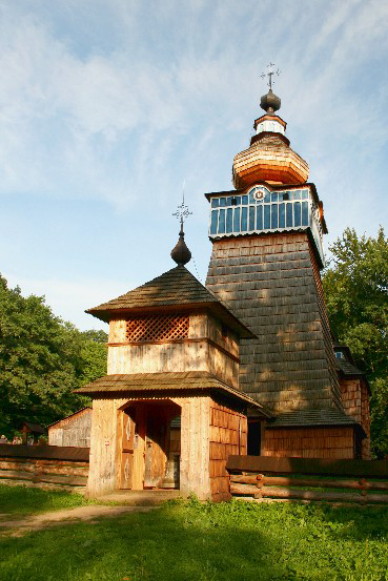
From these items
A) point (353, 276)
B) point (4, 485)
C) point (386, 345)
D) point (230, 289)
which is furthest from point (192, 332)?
point (353, 276)

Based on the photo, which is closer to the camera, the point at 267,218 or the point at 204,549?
the point at 204,549

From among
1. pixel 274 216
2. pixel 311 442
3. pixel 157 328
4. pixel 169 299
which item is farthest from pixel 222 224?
pixel 157 328

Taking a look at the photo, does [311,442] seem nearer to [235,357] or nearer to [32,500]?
[235,357]

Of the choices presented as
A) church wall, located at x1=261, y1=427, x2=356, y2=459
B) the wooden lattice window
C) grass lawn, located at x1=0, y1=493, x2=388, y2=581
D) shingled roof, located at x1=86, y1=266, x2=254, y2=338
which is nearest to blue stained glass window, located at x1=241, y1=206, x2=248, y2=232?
shingled roof, located at x1=86, y1=266, x2=254, y2=338

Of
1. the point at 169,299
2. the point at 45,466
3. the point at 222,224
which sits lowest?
the point at 45,466

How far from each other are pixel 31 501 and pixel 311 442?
417 inches

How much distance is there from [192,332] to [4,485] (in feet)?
25.1

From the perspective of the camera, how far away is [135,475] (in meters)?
17.0

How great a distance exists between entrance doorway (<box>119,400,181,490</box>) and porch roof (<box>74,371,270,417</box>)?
785 mm

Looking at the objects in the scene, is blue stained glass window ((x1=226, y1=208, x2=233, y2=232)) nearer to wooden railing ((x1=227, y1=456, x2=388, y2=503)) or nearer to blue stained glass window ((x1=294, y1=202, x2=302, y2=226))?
blue stained glass window ((x1=294, y1=202, x2=302, y2=226))

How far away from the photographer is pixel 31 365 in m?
37.9

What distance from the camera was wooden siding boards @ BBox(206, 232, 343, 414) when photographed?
2297 cm

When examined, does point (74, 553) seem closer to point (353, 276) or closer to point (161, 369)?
point (161, 369)

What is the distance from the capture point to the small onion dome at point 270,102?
108ft
